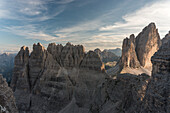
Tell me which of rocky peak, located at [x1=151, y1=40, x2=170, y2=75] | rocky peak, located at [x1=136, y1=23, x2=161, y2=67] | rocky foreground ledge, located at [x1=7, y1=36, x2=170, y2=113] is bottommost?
rocky foreground ledge, located at [x1=7, y1=36, x2=170, y2=113]

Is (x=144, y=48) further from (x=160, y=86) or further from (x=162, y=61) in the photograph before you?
(x=160, y=86)

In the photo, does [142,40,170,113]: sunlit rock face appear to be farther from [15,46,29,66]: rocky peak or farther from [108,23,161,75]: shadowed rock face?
[108,23,161,75]: shadowed rock face

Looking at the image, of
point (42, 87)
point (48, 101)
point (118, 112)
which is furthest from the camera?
point (42, 87)

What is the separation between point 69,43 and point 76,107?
71.9 feet

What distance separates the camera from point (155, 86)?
7316 millimetres

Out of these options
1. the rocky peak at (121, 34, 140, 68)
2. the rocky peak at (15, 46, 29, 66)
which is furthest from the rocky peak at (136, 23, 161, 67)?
the rocky peak at (15, 46, 29, 66)

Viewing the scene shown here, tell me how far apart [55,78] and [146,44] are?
54883mm

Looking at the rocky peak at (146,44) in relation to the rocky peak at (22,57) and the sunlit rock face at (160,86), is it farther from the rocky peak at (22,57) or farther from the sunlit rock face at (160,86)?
the rocky peak at (22,57)

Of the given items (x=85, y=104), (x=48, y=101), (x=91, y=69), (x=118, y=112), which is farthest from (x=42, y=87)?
(x=118, y=112)

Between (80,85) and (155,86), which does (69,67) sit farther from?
(155,86)

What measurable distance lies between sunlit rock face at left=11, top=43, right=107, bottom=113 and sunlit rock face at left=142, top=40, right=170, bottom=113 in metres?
21.0

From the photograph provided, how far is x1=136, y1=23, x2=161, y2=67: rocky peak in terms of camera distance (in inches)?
2252

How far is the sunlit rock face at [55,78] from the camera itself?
29.8m

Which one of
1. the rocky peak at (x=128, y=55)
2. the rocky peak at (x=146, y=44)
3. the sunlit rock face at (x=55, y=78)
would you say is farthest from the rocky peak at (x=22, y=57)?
the rocky peak at (x=146, y=44)
